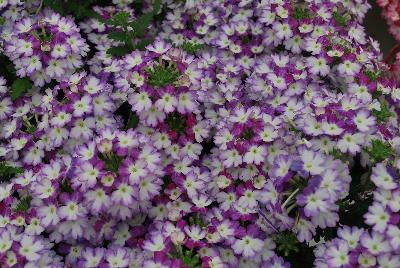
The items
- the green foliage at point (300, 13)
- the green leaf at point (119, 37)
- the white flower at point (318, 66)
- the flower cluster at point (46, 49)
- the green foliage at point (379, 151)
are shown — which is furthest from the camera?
the green foliage at point (300, 13)

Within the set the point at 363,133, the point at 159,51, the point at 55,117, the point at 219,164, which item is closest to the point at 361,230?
the point at 363,133

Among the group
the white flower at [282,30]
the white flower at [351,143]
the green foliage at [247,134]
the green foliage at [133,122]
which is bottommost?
the green foliage at [133,122]

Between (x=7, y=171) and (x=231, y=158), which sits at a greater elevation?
(x=231, y=158)

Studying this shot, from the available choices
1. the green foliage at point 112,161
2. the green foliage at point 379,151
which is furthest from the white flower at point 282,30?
the green foliage at point 112,161

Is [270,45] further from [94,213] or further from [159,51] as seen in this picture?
[94,213]

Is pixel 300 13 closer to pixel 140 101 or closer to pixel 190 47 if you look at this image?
pixel 190 47

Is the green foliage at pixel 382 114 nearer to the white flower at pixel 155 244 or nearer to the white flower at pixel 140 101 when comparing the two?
the white flower at pixel 140 101

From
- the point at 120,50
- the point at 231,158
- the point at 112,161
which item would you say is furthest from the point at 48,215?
the point at 120,50
